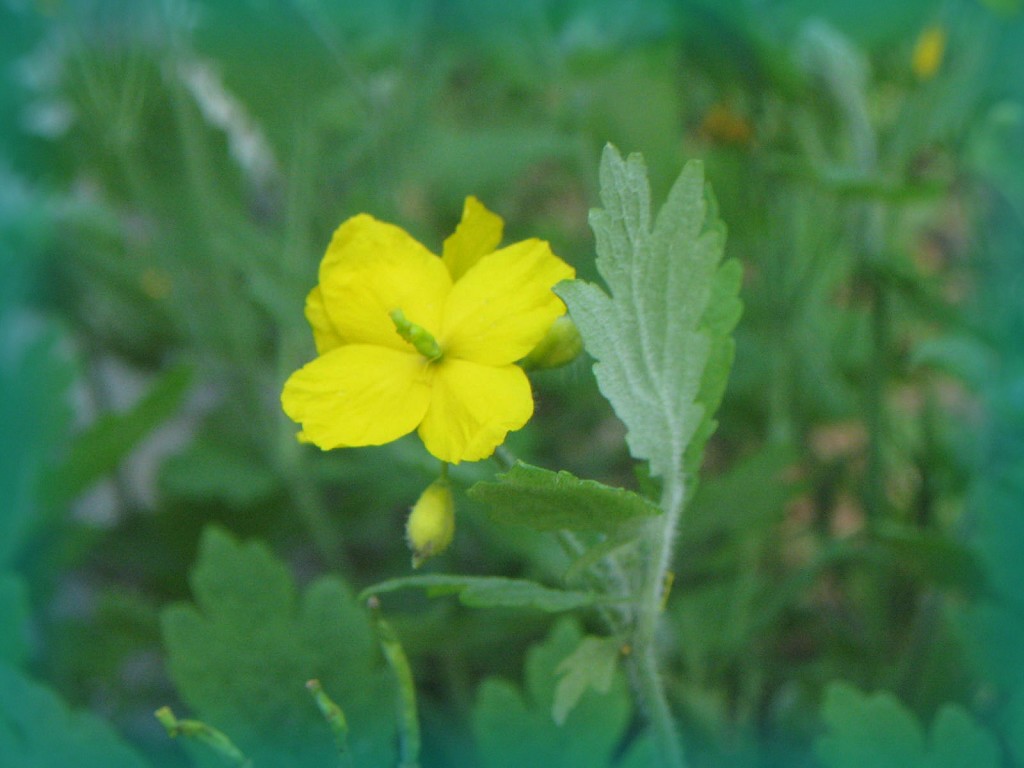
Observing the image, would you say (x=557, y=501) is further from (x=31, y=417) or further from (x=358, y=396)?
(x=31, y=417)

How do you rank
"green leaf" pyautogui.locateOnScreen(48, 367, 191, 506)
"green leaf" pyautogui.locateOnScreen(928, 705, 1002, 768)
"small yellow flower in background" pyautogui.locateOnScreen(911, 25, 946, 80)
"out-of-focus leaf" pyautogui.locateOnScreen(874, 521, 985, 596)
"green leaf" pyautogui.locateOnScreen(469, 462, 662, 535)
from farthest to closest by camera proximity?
1. "small yellow flower in background" pyautogui.locateOnScreen(911, 25, 946, 80)
2. "green leaf" pyautogui.locateOnScreen(48, 367, 191, 506)
3. "out-of-focus leaf" pyautogui.locateOnScreen(874, 521, 985, 596)
4. "green leaf" pyautogui.locateOnScreen(928, 705, 1002, 768)
5. "green leaf" pyautogui.locateOnScreen(469, 462, 662, 535)

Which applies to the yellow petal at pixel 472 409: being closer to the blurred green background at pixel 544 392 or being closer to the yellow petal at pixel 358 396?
the yellow petal at pixel 358 396

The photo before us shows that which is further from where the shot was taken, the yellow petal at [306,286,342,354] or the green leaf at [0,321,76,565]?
the green leaf at [0,321,76,565]

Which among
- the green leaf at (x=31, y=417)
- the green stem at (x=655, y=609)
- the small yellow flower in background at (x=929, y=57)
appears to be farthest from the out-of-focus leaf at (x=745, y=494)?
the green leaf at (x=31, y=417)

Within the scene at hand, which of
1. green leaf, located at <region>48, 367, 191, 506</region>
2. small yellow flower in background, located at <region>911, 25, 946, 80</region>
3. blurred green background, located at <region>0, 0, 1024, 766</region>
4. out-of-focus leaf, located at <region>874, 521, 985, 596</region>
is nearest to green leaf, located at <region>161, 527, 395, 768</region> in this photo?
blurred green background, located at <region>0, 0, 1024, 766</region>

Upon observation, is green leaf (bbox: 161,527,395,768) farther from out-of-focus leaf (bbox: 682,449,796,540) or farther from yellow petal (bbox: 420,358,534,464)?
out-of-focus leaf (bbox: 682,449,796,540)

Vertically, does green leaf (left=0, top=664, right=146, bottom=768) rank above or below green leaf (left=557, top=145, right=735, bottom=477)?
below

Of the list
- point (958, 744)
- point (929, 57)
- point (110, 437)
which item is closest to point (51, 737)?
point (110, 437)
